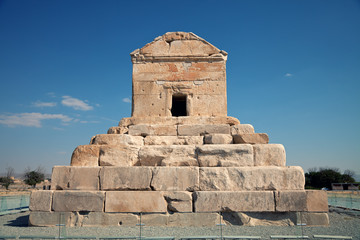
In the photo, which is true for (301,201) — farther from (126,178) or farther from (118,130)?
(118,130)

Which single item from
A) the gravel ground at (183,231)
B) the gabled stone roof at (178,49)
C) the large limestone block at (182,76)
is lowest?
the gravel ground at (183,231)

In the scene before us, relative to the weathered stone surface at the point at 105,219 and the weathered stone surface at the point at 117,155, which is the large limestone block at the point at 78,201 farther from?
the weathered stone surface at the point at 117,155

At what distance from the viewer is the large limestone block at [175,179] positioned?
19.5ft

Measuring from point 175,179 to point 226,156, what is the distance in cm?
136

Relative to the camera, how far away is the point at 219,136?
692cm

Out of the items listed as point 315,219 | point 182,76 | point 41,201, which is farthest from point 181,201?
point 182,76

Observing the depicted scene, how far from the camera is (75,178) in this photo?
6.09m

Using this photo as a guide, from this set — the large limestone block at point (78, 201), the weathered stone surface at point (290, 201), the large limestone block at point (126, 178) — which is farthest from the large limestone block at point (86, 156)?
the weathered stone surface at point (290, 201)

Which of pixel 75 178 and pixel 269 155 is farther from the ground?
pixel 269 155

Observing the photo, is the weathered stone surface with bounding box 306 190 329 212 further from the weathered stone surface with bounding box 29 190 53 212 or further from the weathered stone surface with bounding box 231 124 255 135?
the weathered stone surface with bounding box 29 190 53 212

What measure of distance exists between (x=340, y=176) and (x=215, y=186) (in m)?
27.7

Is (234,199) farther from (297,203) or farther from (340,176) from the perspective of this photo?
(340,176)

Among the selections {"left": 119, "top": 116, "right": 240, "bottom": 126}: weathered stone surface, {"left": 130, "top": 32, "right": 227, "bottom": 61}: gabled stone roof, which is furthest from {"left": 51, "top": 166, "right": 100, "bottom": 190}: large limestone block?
{"left": 130, "top": 32, "right": 227, "bottom": 61}: gabled stone roof

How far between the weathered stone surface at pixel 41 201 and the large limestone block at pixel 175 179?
2.32 meters
